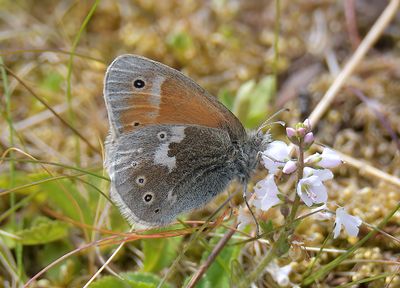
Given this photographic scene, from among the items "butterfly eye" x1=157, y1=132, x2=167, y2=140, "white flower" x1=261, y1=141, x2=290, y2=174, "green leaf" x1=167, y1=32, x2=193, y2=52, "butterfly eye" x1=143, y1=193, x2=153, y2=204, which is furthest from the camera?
"green leaf" x1=167, y1=32, x2=193, y2=52

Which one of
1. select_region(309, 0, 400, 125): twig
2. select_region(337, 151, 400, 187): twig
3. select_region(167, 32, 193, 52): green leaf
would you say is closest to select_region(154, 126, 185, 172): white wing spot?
select_region(337, 151, 400, 187): twig

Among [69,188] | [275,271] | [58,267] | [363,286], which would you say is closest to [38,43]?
[69,188]

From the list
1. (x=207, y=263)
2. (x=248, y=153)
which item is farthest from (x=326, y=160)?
(x=207, y=263)

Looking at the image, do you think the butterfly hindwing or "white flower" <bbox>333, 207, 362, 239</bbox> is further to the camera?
the butterfly hindwing

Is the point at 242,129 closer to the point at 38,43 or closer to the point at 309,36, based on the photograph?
the point at 309,36

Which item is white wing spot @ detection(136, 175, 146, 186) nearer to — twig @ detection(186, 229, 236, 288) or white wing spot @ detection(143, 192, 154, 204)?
white wing spot @ detection(143, 192, 154, 204)

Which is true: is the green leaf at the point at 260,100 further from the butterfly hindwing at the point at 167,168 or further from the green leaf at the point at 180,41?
the butterfly hindwing at the point at 167,168

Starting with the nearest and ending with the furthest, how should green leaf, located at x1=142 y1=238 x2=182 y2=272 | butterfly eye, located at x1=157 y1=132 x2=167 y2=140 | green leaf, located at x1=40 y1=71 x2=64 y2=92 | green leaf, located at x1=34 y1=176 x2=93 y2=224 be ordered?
1. butterfly eye, located at x1=157 y1=132 x2=167 y2=140
2. green leaf, located at x1=142 y1=238 x2=182 y2=272
3. green leaf, located at x1=34 y1=176 x2=93 y2=224
4. green leaf, located at x1=40 y1=71 x2=64 y2=92
